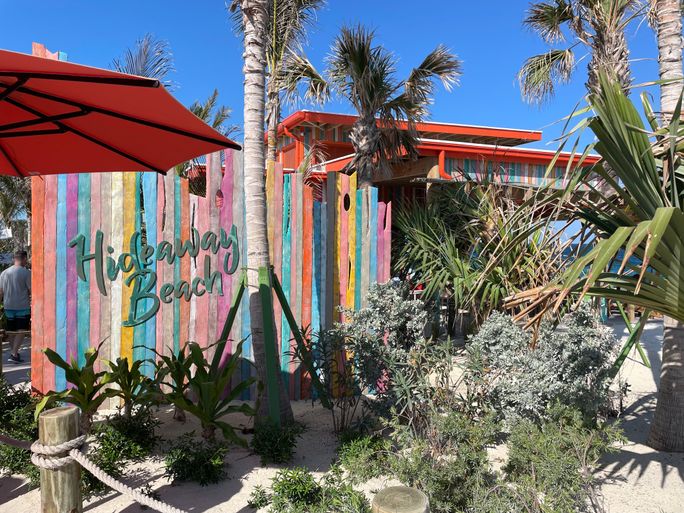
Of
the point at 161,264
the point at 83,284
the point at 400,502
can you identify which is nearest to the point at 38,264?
the point at 83,284

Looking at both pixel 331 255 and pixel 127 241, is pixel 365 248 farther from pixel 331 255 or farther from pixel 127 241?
pixel 127 241

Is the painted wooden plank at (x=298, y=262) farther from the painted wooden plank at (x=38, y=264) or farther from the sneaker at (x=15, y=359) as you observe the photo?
the sneaker at (x=15, y=359)

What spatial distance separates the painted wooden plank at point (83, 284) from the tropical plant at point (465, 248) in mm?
4065

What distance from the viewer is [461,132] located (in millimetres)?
16578

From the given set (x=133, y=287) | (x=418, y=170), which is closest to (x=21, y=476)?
(x=133, y=287)

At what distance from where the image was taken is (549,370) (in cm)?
428

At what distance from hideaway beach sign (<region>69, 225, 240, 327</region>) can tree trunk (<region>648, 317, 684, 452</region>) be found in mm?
3970

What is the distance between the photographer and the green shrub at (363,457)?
3.60 m

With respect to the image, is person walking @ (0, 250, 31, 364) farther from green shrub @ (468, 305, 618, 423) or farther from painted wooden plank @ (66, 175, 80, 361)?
green shrub @ (468, 305, 618, 423)

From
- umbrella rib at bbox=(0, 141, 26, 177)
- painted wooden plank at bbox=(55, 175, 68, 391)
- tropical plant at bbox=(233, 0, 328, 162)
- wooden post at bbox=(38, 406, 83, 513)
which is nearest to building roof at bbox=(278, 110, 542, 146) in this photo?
tropical plant at bbox=(233, 0, 328, 162)

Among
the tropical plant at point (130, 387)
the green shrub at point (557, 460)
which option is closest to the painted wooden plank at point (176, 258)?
the tropical plant at point (130, 387)

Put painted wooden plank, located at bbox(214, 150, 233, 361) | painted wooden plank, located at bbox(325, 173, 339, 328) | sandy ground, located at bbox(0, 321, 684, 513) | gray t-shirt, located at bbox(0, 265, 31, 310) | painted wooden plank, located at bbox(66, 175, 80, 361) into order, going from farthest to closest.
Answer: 1. gray t-shirt, located at bbox(0, 265, 31, 310)
2. painted wooden plank, located at bbox(325, 173, 339, 328)
3. painted wooden plank, located at bbox(214, 150, 233, 361)
4. painted wooden plank, located at bbox(66, 175, 80, 361)
5. sandy ground, located at bbox(0, 321, 684, 513)

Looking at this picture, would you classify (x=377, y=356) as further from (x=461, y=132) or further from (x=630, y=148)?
(x=461, y=132)

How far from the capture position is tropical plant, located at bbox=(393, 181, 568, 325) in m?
6.36
